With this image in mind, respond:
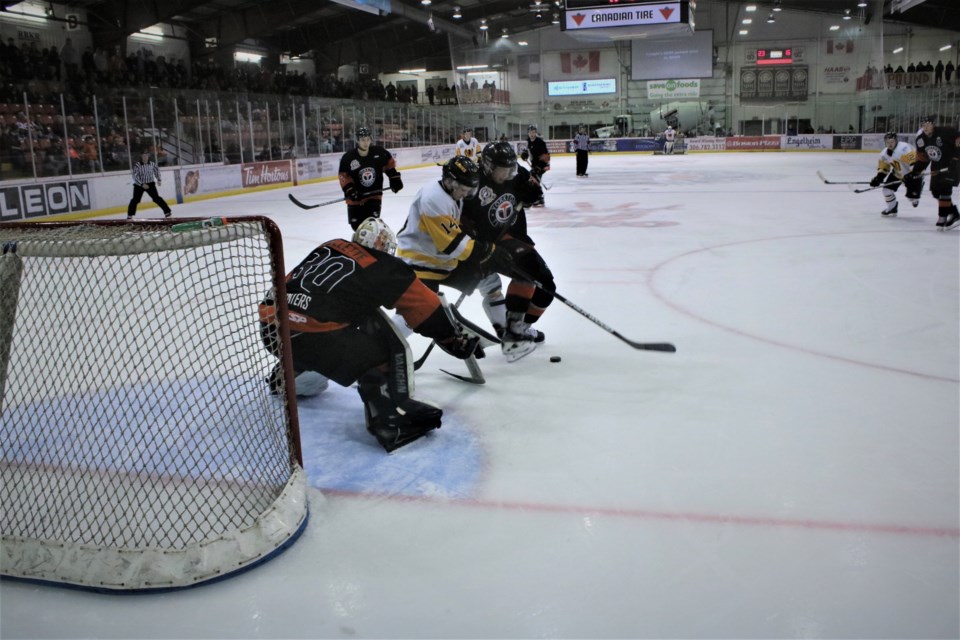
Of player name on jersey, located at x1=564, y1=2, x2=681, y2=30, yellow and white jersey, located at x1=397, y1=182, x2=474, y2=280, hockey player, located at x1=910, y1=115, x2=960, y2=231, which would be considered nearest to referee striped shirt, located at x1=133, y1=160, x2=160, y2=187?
yellow and white jersey, located at x1=397, y1=182, x2=474, y2=280

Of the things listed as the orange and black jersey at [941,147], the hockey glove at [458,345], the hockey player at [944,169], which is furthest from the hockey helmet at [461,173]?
the orange and black jersey at [941,147]

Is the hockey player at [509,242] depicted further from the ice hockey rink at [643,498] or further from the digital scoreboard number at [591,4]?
the digital scoreboard number at [591,4]

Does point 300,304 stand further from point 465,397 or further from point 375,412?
point 465,397

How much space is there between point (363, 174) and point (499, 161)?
3.61 m

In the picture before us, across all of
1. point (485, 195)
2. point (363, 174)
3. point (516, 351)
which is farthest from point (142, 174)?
point (516, 351)

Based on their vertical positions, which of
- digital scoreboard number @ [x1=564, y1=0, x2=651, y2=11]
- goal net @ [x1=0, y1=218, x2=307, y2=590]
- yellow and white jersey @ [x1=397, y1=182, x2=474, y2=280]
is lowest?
goal net @ [x1=0, y1=218, x2=307, y2=590]

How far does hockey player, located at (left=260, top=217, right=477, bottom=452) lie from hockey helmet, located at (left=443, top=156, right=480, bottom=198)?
69 centimetres

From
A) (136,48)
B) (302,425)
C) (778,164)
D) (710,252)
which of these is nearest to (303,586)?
(302,425)

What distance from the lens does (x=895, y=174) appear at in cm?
885

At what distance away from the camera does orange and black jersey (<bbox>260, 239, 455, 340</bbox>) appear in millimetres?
2615

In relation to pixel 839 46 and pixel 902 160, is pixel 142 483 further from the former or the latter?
pixel 839 46

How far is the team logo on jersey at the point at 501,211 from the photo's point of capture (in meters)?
3.94

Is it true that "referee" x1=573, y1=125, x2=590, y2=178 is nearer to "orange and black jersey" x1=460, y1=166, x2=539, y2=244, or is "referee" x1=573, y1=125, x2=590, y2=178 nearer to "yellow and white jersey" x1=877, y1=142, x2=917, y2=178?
"yellow and white jersey" x1=877, y1=142, x2=917, y2=178

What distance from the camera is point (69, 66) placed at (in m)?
16.2
